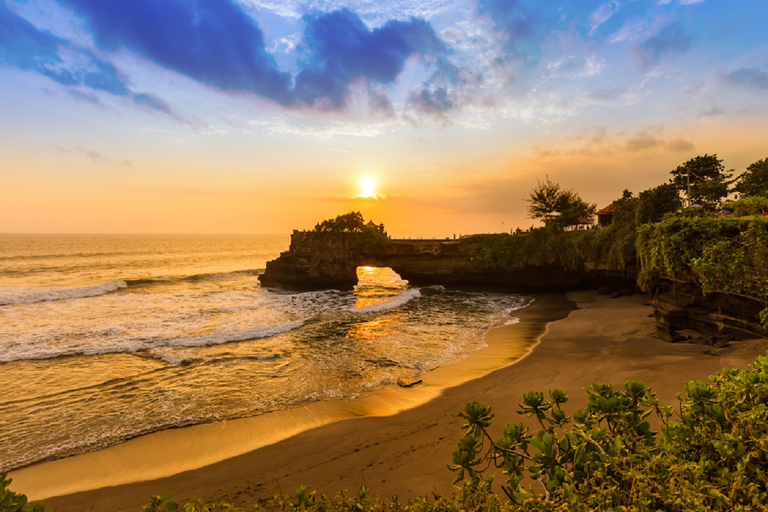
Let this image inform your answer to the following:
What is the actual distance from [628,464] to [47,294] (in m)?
40.9

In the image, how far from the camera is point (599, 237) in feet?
90.6

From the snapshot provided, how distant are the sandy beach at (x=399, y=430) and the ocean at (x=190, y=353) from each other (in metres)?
1.16

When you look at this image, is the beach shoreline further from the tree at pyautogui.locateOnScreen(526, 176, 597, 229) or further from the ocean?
the tree at pyautogui.locateOnScreen(526, 176, 597, 229)

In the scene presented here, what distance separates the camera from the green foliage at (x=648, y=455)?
6.85ft

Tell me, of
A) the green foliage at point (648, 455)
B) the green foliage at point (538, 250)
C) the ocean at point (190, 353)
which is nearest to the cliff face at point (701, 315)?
the ocean at point (190, 353)

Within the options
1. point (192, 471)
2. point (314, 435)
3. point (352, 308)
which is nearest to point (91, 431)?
point (192, 471)

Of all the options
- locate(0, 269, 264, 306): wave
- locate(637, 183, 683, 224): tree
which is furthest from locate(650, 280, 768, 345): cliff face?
locate(0, 269, 264, 306): wave

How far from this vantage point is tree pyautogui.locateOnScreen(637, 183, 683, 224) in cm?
2066

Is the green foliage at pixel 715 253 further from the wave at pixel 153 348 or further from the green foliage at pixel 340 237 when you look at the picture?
the green foliage at pixel 340 237

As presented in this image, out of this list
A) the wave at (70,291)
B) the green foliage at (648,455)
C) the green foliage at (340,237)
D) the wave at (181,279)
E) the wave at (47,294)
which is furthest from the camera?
the wave at (181,279)

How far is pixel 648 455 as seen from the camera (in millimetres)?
2385

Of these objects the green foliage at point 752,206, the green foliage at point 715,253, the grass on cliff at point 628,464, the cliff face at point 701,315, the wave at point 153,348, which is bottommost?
the wave at point 153,348

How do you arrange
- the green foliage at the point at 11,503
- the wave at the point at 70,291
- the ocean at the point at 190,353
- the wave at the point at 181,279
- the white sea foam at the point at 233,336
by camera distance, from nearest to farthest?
1. the green foliage at the point at 11,503
2. the ocean at the point at 190,353
3. the white sea foam at the point at 233,336
4. the wave at the point at 70,291
5. the wave at the point at 181,279

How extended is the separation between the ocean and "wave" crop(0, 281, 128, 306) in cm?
13
